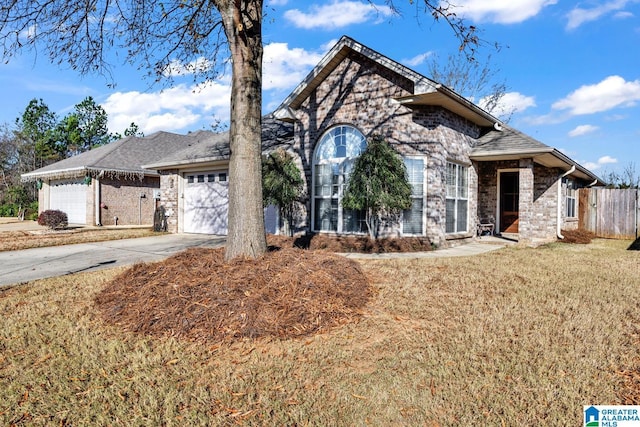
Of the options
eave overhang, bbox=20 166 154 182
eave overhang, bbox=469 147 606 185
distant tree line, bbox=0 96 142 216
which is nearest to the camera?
eave overhang, bbox=469 147 606 185

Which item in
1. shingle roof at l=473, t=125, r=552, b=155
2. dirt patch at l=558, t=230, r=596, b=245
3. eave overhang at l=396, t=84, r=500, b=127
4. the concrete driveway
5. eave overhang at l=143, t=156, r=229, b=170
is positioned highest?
eave overhang at l=396, t=84, r=500, b=127

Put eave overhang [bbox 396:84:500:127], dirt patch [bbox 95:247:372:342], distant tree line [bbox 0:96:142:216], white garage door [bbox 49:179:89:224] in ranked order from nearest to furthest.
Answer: dirt patch [bbox 95:247:372:342] < eave overhang [bbox 396:84:500:127] < white garage door [bbox 49:179:89:224] < distant tree line [bbox 0:96:142:216]

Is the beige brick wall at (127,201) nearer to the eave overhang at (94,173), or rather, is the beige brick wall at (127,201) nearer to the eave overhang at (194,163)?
the eave overhang at (94,173)

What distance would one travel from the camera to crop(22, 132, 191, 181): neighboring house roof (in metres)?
19.6

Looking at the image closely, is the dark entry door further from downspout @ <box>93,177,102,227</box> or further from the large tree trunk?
downspout @ <box>93,177,102,227</box>

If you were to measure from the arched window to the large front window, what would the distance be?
8.84ft

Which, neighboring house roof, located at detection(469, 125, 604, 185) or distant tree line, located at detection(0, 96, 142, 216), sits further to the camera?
distant tree line, located at detection(0, 96, 142, 216)

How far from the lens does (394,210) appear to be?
1035 cm

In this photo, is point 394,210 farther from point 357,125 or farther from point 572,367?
point 572,367

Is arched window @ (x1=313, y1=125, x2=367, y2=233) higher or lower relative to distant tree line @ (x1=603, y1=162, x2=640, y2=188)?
lower

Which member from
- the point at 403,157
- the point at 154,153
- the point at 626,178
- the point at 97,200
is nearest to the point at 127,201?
the point at 97,200

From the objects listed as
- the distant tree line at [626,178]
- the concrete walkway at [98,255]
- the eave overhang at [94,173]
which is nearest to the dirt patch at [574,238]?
the concrete walkway at [98,255]

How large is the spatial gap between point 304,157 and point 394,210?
3.55m

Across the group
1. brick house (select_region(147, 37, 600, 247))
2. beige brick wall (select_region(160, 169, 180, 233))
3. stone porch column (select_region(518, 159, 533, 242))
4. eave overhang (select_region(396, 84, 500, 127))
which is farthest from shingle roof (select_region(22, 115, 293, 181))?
stone porch column (select_region(518, 159, 533, 242))
